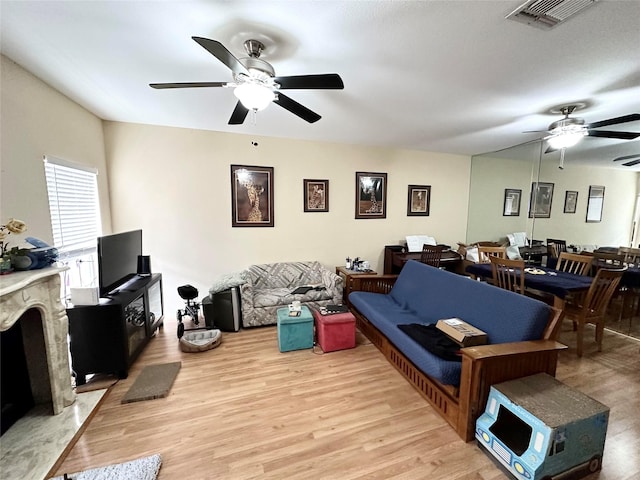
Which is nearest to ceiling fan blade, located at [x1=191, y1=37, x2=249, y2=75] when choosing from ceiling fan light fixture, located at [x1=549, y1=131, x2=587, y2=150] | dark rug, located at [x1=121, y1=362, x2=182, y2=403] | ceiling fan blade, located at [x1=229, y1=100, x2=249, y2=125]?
ceiling fan blade, located at [x1=229, y1=100, x2=249, y2=125]

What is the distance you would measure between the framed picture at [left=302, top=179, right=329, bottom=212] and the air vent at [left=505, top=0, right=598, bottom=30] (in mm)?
2927

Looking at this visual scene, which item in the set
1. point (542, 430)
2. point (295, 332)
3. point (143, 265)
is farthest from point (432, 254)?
point (143, 265)

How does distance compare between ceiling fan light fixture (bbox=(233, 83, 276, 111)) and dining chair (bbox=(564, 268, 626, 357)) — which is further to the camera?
dining chair (bbox=(564, 268, 626, 357))

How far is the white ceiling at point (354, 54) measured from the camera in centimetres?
145

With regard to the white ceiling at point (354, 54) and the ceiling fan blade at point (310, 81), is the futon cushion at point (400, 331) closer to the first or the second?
the ceiling fan blade at point (310, 81)

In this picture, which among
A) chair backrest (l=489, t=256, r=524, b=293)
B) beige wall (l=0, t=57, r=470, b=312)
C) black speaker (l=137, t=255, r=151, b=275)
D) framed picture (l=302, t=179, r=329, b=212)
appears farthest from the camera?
framed picture (l=302, t=179, r=329, b=212)

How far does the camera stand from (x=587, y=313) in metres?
2.67

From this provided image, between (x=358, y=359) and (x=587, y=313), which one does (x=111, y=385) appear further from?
(x=587, y=313)

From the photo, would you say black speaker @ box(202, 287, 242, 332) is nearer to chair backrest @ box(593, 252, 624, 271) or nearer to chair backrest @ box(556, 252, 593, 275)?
chair backrest @ box(556, 252, 593, 275)

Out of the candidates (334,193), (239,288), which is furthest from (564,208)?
(239,288)

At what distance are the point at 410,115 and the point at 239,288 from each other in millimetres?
2899

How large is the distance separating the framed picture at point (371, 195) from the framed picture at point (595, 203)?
2927 millimetres

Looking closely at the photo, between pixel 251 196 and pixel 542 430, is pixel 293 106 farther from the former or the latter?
pixel 542 430

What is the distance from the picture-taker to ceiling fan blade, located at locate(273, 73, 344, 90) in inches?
63.6
